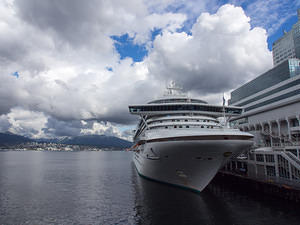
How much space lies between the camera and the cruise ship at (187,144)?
1953 cm

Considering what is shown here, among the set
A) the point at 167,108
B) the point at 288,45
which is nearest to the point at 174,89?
the point at 167,108

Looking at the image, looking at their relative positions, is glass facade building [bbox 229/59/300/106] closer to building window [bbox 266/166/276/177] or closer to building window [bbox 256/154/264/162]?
building window [bbox 256/154/264/162]

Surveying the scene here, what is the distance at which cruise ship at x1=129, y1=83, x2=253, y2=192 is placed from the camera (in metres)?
19.5

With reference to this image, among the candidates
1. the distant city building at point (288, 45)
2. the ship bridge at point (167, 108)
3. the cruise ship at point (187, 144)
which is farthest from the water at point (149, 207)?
the distant city building at point (288, 45)

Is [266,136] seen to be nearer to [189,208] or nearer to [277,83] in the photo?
[277,83]

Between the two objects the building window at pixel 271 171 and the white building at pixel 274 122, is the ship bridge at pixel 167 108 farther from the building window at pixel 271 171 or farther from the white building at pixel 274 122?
the building window at pixel 271 171

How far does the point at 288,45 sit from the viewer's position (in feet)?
390

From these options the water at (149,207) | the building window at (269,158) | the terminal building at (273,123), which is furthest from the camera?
the building window at (269,158)

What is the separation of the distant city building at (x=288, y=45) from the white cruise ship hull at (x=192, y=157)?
115838mm

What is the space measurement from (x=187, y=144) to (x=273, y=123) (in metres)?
30.6

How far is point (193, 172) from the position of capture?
71.6 feet

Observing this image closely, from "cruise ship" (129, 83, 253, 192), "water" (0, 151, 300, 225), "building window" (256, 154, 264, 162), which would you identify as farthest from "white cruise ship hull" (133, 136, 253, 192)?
"building window" (256, 154, 264, 162)

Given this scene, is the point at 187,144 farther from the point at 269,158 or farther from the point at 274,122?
the point at 274,122

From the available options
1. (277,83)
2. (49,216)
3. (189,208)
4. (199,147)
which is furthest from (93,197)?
(277,83)
